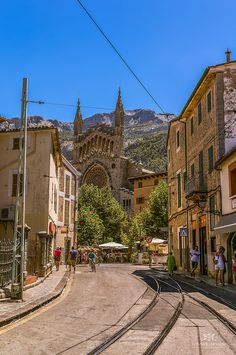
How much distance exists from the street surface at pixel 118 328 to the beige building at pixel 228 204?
562 cm

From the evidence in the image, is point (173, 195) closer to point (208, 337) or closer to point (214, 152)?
point (214, 152)

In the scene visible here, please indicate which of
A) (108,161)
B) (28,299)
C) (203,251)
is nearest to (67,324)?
(28,299)

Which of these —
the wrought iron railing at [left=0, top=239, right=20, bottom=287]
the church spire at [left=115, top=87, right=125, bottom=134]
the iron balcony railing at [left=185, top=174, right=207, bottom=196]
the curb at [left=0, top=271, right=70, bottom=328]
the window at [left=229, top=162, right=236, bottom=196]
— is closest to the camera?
the curb at [left=0, top=271, right=70, bottom=328]

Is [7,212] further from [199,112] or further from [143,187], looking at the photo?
[143,187]

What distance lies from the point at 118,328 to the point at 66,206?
3142cm

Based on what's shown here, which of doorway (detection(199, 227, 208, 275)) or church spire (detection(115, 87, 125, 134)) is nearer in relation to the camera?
doorway (detection(199, 227, 208, 275))

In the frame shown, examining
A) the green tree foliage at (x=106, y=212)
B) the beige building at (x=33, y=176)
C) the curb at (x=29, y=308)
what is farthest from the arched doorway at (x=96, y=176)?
the curb at (x=29, y=308)

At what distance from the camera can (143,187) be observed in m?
71.9

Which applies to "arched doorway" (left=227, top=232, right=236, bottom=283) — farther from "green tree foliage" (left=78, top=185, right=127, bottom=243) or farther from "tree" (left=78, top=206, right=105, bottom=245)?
"green tree foliage" (left=78, top=185, right=127, bottom=243)

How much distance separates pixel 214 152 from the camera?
73.8 feet

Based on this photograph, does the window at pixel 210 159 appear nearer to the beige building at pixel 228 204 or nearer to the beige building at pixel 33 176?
the beige building at pixel 228 204

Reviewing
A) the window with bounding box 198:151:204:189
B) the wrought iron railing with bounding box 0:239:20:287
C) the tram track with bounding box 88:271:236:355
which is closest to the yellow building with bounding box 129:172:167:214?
the window with bounding box 198:151:204:189

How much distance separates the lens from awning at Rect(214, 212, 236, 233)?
58.9ft

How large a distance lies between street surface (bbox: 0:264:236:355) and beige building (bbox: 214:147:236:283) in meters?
5.62
